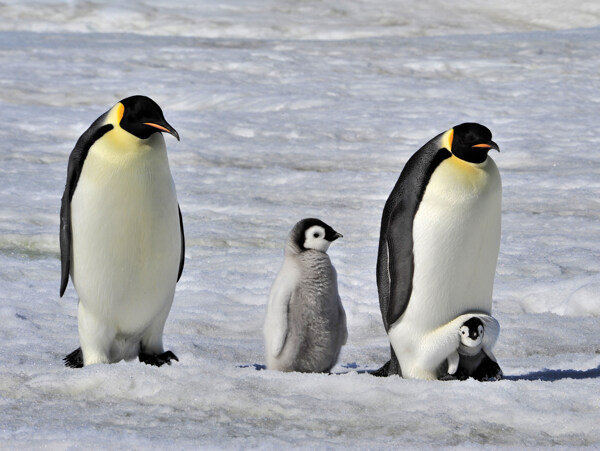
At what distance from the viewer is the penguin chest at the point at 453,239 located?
375 centimetres

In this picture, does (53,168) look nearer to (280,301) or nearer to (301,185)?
(301,185)

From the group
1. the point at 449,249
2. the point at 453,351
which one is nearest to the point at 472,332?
the point at 453,351

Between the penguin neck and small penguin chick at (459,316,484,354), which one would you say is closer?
small penguin chick at (459,316,484,354)

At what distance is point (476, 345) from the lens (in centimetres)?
368

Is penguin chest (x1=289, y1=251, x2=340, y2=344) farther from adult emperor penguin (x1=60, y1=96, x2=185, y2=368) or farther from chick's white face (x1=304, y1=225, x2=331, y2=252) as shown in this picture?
adult emperor penguin (x1=60, y1=96, x2=185, y2=368)

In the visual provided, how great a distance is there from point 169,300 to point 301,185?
13.8ft

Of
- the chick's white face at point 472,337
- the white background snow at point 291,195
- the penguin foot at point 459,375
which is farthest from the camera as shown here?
the penguin foot at point 459,375

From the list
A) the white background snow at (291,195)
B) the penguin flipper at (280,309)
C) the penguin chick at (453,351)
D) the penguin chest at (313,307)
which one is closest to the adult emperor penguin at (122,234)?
the white background snow at (291,195)

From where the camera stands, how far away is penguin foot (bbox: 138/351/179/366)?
4.13 metres

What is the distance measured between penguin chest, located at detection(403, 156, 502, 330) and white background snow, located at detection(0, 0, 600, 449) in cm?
48

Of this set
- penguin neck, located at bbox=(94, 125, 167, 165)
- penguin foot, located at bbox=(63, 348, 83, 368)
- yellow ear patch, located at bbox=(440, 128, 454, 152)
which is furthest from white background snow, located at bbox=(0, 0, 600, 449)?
yellow ear patch, located at bbox=(440, 128, 454, 152)

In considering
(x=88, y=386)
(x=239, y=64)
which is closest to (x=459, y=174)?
(x=88, y=386)

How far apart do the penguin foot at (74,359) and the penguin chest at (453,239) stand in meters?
1.34

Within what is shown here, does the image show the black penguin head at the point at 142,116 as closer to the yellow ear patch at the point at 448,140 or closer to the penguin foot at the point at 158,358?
the penguin foot at the point at 158,358
